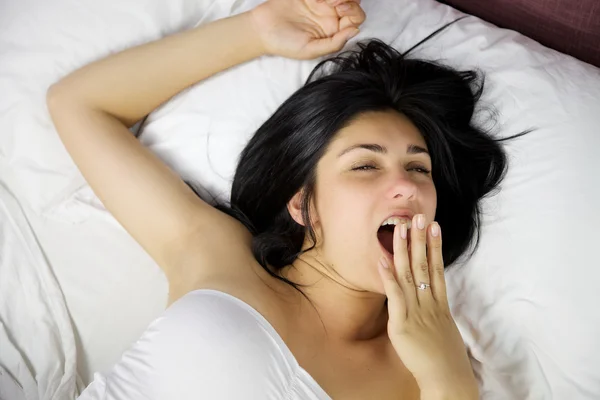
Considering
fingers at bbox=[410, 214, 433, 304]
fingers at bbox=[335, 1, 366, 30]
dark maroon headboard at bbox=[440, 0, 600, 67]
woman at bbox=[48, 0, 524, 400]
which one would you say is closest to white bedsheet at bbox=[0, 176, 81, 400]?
woman at bbox=[48, 0, 524, 400]

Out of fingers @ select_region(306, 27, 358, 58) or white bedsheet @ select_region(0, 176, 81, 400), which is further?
fingers @ select_region(306, 27, 358, 58)

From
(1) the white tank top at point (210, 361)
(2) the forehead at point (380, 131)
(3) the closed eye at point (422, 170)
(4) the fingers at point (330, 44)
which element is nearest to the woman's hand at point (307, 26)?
(4) the fingers at point (330, 44)

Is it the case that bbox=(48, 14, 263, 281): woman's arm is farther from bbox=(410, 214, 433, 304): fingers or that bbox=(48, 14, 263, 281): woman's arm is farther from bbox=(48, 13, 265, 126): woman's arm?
bbox=(410, 214, 433, 304): fingers

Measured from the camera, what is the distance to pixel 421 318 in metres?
1.19

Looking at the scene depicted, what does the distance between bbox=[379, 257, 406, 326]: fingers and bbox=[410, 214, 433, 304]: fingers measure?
45mm

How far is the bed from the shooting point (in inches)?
51.5

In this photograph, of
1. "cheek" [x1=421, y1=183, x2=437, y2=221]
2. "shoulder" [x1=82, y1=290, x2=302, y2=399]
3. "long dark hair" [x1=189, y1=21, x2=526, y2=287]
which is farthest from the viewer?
"long dark hair" [x1=189, y1=21, x2=526, y2=287]

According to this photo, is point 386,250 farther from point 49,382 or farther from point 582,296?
point 49,382

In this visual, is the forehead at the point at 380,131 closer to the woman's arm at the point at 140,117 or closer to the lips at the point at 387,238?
the lips at the point at 387,238

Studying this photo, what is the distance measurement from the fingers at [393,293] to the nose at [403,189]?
121mm

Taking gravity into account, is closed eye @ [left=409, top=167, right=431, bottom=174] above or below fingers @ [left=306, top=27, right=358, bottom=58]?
below

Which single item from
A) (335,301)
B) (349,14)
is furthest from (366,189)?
(349,14)

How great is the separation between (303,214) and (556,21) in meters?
0.79

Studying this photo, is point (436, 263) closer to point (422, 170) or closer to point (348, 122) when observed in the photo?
point (422, 170)
